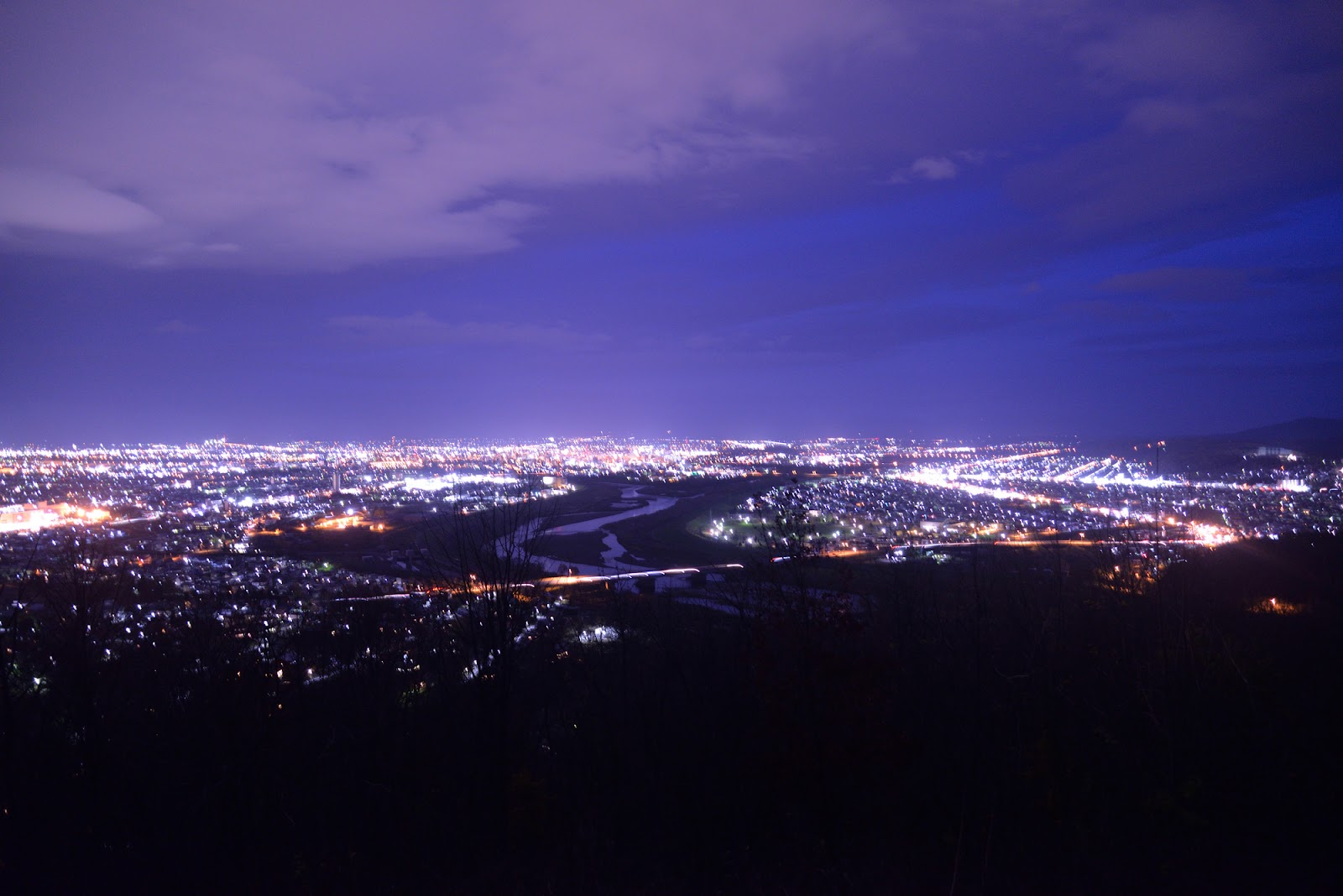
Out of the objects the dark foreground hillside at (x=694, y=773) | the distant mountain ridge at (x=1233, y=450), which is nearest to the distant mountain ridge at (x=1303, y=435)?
the distant mountain ridge at (x=1233, y=450)

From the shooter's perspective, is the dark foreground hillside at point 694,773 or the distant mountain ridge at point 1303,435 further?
the distant mountain ridge at point 1303,435

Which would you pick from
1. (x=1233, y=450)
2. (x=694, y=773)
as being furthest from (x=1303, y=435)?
(x=694, y=773)

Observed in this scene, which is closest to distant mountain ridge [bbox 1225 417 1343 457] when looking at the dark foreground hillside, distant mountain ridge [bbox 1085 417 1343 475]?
distant mountain ridge [bbox 1085 417 1343 475]

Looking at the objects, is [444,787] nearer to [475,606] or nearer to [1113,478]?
[475,606]

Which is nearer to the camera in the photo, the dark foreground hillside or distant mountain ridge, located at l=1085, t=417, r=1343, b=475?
the dark foreground hillside

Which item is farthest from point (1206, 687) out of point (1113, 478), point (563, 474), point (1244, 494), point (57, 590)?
point (563, 474)

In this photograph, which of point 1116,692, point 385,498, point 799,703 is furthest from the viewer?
point 385,498

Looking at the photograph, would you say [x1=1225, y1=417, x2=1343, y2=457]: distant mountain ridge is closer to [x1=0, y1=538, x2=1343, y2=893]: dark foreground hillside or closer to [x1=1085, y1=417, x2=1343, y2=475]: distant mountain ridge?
[x1=1085, y1=417, x2=1343, y2=475]: distant mountain ridge

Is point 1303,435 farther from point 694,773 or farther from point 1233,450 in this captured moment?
point 694,773

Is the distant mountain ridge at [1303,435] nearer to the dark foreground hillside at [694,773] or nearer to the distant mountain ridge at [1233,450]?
the distant mountain ridge at [1233,450]
